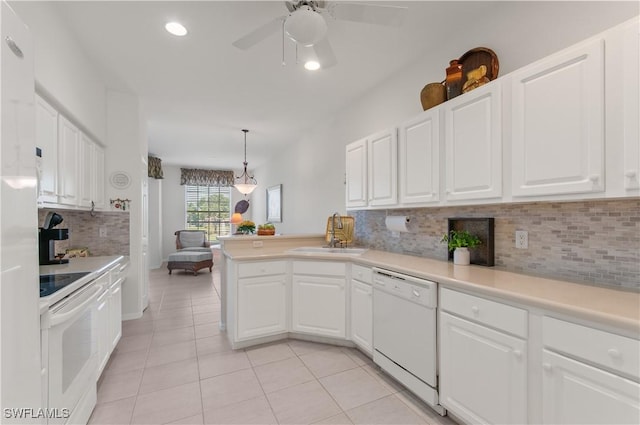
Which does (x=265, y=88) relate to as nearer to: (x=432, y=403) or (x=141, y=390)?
(x=141, y=390)

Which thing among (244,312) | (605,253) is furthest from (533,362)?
(244,312)

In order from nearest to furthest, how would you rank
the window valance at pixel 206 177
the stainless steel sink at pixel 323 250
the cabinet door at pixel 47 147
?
the cabinet door at pixel 47 147 < the stainless steel sink at pixel 323 250 < the window valance at pixel 206 177

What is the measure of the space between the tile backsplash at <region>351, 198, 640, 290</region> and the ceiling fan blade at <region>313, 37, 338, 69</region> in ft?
5.08

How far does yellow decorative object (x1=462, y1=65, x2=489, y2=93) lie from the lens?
1924 millimetres

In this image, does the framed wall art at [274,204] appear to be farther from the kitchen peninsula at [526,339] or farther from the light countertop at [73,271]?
the kitchen peninsula at [526,339]

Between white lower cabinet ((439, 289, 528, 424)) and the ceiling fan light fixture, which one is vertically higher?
the ceiling fan light fixture

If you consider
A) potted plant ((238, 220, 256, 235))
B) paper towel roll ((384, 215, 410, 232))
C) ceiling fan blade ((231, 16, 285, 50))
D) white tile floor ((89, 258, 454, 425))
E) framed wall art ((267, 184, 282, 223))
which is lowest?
white tile floor ((89, 258, 454, 425))

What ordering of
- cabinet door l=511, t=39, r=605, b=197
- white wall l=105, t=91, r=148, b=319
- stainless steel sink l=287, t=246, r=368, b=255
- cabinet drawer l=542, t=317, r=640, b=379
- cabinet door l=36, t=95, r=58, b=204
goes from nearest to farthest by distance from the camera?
1. cabinet drawer l=542, t=317, r=640, b=379
2. cabinet door l=511, t=39, r=605, b=197
3. cabinet door l=36, t=95, r=58, b=204
4. stainless steel sink l=287, t=246, r=368, b=255
5. white wall l=105, t=91, r=148, b=319

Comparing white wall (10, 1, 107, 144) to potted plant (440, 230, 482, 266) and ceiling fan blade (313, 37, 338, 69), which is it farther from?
potted plant (440, 230, 482, 266)

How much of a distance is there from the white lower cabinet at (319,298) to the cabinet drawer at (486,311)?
114cm

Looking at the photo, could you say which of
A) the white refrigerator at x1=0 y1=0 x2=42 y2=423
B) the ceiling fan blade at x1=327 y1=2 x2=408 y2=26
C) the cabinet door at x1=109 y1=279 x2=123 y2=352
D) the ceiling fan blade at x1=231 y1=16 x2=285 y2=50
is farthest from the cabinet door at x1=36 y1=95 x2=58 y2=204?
the ceiling fan blade at x1=327 y1=2 x2=408 y2=26

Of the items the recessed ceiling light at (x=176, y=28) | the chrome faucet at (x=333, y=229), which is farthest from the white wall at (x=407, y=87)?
the recessed ceiling light at (x=176, y=28)

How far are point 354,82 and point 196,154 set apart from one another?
4.81 meters

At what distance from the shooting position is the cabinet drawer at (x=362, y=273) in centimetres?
242
